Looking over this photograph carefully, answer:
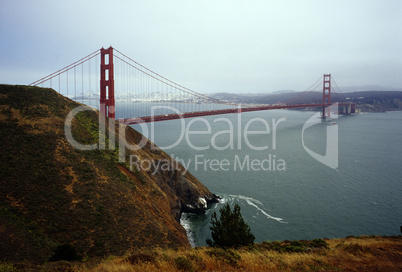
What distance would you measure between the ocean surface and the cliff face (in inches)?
212

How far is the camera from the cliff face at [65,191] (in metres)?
11.7

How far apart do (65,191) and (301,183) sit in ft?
80.7

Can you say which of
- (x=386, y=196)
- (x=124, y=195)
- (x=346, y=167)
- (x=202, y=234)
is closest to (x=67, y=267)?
(x=124, y=195)

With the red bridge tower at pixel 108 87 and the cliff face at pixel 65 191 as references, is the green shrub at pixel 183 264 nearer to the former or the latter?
the cliff face at pixel 65 191

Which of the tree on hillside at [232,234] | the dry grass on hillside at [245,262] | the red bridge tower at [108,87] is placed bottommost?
the tree on hillside at [232,234]

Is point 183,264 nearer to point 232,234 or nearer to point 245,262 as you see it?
point 245,262

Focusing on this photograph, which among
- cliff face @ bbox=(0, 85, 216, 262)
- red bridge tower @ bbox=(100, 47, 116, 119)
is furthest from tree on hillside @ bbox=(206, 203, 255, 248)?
red bridge tower @ bbox=(100, 47, 116, 119)

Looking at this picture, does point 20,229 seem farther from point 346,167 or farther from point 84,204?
point 346,167

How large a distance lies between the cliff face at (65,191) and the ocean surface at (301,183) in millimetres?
5389

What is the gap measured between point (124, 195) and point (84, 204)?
2653mm

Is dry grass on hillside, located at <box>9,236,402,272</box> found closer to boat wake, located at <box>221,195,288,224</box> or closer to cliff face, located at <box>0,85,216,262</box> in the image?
cliff face, located at <box>0,85,216,262</box>

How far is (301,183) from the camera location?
29984 mm

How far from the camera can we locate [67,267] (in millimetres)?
8445

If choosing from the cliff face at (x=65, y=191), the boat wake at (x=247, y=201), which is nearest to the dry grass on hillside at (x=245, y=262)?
the cliff face at (x=65, y=191)
